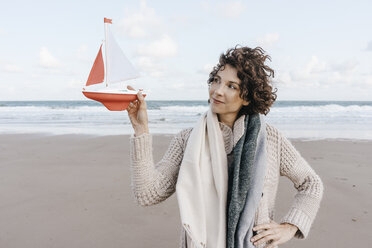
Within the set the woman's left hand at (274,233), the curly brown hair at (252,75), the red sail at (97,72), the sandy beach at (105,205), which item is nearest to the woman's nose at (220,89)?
the curly brown hair at (252,75)

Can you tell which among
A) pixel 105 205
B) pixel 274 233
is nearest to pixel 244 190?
pixel 274 233

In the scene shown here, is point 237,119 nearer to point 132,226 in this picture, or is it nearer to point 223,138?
point 223,138

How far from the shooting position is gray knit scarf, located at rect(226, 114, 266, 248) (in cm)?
150

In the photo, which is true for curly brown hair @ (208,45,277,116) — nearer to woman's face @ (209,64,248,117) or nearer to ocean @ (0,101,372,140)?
woman's face @ (209,64,248,117)

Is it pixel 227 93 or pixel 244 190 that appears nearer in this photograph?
pixel 244 190

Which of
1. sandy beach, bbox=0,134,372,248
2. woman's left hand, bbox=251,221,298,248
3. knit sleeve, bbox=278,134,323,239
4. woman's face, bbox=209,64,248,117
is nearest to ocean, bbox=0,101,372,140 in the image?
sandy beach, bbox=0,134,372,248

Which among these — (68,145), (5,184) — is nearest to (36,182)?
(5,184)

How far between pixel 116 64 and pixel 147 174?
603 mm

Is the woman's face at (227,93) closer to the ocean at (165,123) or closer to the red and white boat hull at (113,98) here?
the red and white boat hull at (113,98)

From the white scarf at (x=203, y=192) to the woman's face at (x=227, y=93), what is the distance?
19cm

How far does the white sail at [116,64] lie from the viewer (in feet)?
5.23

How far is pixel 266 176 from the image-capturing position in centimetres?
167

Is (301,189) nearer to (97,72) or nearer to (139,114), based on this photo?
(139,114)

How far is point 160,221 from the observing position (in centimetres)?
365
